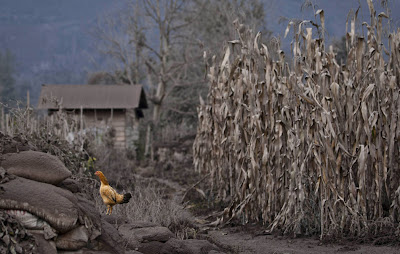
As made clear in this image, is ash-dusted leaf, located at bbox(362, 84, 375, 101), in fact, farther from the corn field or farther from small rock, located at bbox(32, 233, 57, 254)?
small rock, located at bbox(32, 233, 57, 254)

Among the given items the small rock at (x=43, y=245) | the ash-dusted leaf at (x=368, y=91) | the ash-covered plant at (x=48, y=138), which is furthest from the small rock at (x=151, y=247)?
the ash-dusted leaf at (x=368, y=91)

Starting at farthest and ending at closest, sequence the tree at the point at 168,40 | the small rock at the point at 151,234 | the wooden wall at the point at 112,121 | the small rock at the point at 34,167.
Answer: the tree at the point at 168,40, the wooden wall at the point at 112,121, the small rock at the point at 151,234, the small rock at the point at 34,167

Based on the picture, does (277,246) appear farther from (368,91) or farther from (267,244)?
(368,91)

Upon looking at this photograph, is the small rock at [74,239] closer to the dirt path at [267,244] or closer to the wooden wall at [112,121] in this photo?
the dirt path at [267,244]

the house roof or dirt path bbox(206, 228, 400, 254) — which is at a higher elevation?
the house roof

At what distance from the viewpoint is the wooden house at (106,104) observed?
1942 cm

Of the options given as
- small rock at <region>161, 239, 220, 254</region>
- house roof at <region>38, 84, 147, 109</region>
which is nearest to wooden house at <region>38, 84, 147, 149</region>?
house roof at <region>38, 84, 147, 109</region>

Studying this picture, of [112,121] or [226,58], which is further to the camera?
[112,121]

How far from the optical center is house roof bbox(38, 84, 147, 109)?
19391mm

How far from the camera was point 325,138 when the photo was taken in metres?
5.58

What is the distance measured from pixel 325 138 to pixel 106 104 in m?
14.8

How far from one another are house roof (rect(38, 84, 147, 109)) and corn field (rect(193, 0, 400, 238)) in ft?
42.8

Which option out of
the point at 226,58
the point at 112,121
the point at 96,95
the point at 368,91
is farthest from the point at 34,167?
the point at 96,95

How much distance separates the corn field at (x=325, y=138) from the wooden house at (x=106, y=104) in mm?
13036
